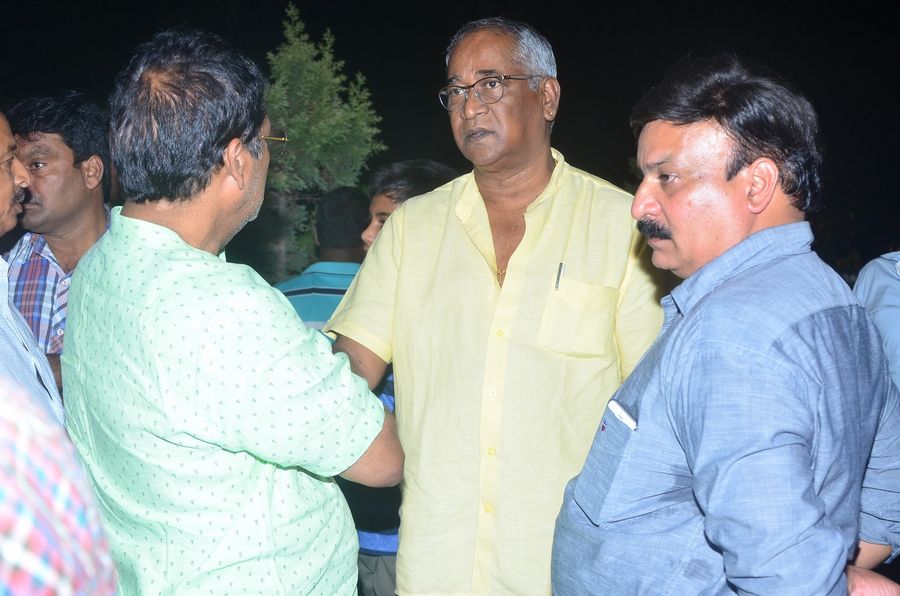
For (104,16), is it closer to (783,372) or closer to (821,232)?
(821,232)

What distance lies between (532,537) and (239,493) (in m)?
1.01

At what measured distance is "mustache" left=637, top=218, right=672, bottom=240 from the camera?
5.77 ft

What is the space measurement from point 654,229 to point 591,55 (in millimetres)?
6288

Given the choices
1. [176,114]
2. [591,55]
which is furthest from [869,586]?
[591,55]

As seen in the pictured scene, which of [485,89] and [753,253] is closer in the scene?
[753,253]

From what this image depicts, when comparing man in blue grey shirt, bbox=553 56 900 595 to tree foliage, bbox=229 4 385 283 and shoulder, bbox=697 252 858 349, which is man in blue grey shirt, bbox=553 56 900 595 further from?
tree foliage, bbox=229 4 385 283

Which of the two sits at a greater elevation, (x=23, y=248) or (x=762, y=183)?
(x=762, y=183)

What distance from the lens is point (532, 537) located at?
7.63ft

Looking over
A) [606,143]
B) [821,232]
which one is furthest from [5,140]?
[606,143]

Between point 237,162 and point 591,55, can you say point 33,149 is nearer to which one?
point 237,162

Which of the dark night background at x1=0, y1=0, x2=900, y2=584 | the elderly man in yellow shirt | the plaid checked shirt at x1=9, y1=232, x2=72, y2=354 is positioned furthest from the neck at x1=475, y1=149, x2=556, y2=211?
the dark night background at x1=0, y1=0, x2=900, y2=584

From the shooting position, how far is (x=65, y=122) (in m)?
3.39

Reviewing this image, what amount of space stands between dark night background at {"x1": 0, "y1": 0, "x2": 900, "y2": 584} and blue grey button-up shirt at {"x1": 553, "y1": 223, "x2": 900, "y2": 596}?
433 cm

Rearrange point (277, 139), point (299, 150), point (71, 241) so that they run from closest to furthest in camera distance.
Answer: point (277, 139), point (71, 241), point (299, 150)
